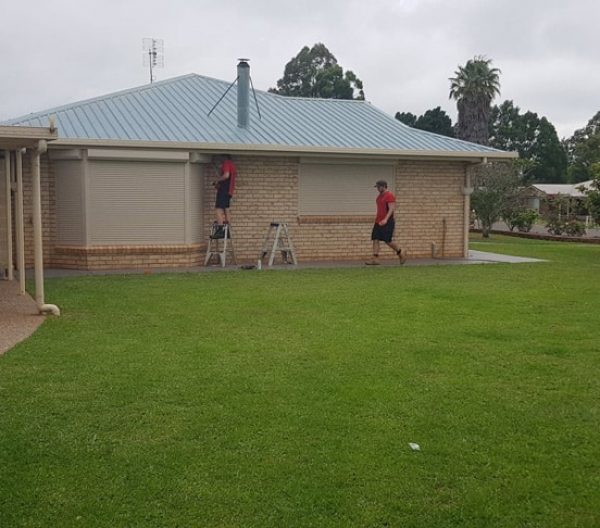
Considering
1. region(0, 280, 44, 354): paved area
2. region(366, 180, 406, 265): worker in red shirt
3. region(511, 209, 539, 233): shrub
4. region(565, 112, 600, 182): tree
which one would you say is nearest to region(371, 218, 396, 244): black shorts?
region(366, 180, 406, 265): worker in red shirt

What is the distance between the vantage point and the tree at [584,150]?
5518 cm

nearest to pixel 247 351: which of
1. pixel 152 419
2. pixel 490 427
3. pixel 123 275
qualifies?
pixel 152 419

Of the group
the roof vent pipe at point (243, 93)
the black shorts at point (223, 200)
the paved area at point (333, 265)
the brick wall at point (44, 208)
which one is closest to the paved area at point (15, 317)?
the paved area at point (333, 265)

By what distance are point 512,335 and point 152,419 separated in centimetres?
424

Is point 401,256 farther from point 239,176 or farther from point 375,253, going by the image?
point 239,176

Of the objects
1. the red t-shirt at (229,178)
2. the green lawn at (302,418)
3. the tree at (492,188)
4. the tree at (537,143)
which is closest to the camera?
the green lawn at (302,418)

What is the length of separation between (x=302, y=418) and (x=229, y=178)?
1011 centimetres

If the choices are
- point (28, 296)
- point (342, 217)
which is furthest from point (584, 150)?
point (28, 296)

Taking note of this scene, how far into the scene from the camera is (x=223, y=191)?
48.2 ft

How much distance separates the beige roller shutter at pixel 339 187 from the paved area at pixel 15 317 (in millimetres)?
6573

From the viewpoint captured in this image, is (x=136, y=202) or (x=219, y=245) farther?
(x=219, y=245)

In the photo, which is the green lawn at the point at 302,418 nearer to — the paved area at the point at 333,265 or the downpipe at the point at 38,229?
the downpipe at the point at 38,229

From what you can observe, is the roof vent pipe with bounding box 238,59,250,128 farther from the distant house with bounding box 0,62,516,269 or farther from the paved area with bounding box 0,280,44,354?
the paved area with bounding box 0,280,44,354

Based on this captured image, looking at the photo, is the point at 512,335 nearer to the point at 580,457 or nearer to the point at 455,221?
the point at 580,457
